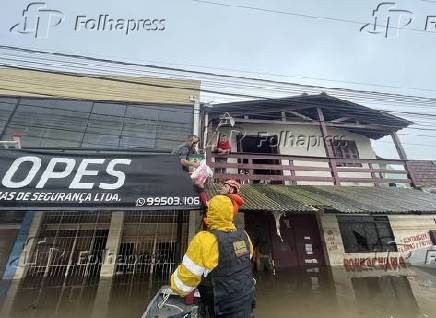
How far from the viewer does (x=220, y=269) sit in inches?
84.3

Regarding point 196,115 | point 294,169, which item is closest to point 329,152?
point 294,169

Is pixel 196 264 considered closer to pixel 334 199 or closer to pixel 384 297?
pixel 384 297

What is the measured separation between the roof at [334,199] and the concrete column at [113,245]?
9.18 feet

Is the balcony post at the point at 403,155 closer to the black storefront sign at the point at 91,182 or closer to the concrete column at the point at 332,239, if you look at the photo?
the concrete column at the point at 332,239

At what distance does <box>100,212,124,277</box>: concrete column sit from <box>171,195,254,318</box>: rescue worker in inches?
213

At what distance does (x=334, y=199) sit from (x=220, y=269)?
224 inches

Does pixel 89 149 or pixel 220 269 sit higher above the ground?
pixel 89 149

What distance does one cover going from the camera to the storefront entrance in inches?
312

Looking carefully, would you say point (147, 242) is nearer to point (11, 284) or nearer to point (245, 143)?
point (11, 284)

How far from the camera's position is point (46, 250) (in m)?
6.68

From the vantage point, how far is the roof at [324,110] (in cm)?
998

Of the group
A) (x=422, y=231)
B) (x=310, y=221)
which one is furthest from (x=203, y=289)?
(x=422, y=231)

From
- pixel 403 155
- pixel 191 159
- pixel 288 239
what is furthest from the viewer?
pixel 403 155

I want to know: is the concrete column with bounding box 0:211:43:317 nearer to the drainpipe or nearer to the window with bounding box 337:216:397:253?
the drainpipe
